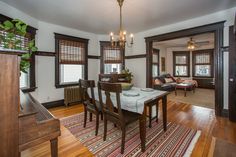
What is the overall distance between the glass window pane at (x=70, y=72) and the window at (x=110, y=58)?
0.94 metres

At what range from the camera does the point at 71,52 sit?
4.57 metres

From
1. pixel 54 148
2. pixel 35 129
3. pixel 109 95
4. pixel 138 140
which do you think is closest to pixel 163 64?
pixel 138 140

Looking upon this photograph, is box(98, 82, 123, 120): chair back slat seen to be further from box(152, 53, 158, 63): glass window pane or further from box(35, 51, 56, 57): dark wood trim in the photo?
box(152, 53, 158, 63): glass window pane

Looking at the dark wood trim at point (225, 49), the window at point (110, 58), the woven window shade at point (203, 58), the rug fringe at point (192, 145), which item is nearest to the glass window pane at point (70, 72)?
the window at point (110, 58)


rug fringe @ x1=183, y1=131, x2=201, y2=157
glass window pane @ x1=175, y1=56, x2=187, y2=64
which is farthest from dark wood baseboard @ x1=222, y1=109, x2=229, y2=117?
glass window pane @ x1=175, y1=56, x2=187, y2=64

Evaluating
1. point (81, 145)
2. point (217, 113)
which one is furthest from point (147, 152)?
point (217, 113)

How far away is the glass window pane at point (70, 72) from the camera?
14.7ft

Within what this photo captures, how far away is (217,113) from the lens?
3398 millimetres

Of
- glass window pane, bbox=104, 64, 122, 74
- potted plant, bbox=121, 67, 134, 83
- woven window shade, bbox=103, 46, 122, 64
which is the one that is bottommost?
potted plant, bbox=121, 67, 134, 83

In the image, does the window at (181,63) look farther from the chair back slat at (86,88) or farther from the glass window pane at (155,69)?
the chair back slat at (86,88)

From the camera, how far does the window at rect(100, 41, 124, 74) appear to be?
17.7 ft

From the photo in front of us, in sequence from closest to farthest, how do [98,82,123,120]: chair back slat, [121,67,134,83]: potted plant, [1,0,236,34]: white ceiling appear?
1. [98,82,123,120]: chair back slat
2. [1,0,236,34]: white ceiling
3. [121,67,134,83]: potted plant

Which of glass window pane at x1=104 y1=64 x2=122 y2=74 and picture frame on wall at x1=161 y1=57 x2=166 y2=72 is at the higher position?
picture frame on wall at x1=161 y1=57 x2=166 y2=72

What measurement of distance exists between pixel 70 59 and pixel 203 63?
7907 millimetres
